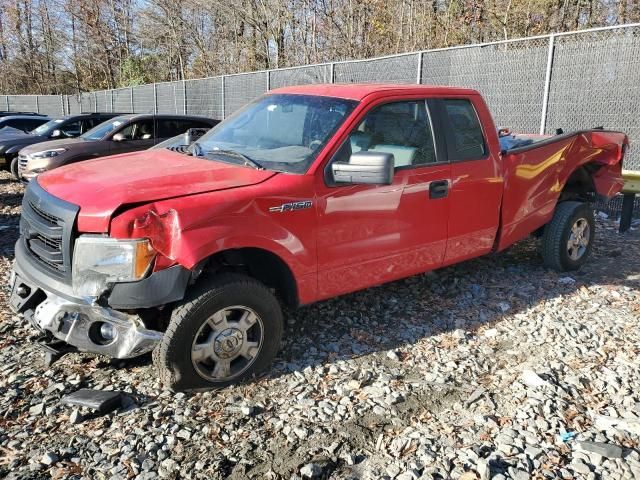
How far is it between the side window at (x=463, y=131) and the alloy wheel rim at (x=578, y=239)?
1.86 m

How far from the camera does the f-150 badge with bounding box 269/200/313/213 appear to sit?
3.52m

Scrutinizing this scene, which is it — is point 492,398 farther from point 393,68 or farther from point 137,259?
point 393,68

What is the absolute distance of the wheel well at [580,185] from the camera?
6.13m

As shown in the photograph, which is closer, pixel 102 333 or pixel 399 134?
pixel 102 333

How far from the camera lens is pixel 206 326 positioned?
3.37 meters

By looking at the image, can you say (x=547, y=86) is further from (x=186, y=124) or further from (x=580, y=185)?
(x=186, y=124)

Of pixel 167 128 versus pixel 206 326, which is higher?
pixel 167 128

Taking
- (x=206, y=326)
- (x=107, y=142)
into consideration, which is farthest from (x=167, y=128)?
(x=206, y=326)

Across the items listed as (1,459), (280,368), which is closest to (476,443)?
(280,368)

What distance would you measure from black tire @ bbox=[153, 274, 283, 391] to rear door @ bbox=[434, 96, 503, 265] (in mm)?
1858

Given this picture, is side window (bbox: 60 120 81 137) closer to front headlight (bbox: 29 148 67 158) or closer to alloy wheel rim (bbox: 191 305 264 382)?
front headlight (bbox: 29 148 67 158)

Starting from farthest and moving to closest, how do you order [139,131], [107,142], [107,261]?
[139,131] → [107,142] → [107,261]

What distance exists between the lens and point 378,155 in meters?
3.58

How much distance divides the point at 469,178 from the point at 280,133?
166cm
